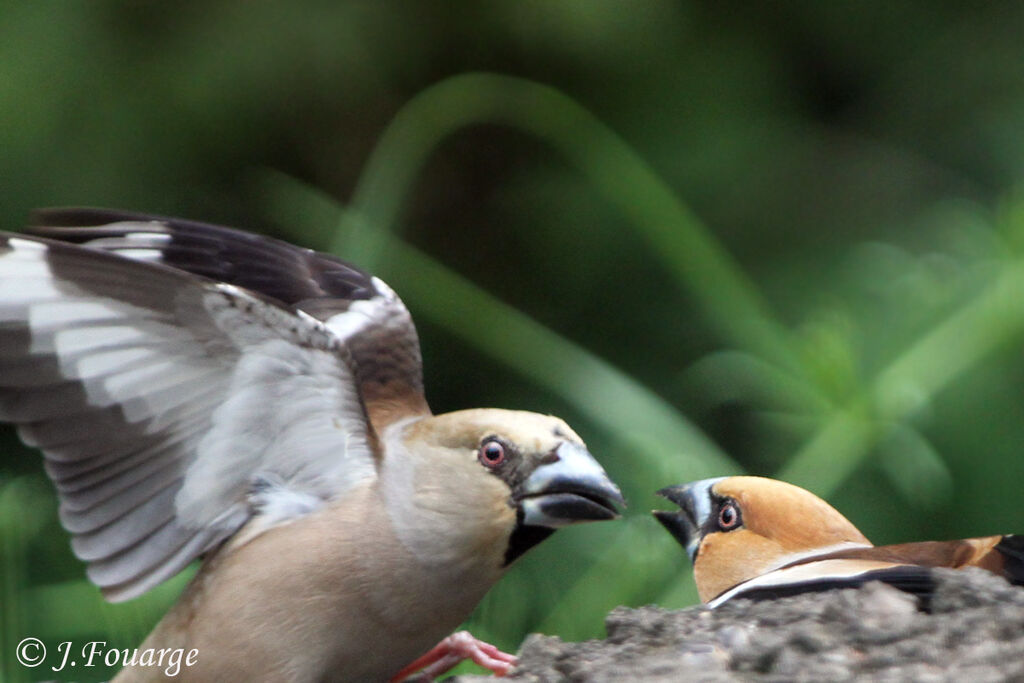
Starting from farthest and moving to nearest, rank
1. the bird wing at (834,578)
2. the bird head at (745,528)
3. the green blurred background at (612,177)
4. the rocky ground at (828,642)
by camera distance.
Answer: the green blurred background at (612,177), the bird head at (745,528), the bird wing at (834,578), the rocky ground at (828,642)

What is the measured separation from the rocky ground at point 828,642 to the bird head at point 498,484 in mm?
156

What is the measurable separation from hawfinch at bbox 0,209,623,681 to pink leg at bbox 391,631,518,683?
0.16ft

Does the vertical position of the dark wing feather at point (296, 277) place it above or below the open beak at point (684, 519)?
above

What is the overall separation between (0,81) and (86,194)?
35cm

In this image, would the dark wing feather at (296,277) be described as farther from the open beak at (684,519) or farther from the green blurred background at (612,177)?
the green blurred background at (612,177)

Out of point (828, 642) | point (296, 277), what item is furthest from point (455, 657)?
point (296, 277)

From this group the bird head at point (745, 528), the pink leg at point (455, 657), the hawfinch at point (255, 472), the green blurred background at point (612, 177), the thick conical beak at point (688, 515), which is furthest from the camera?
the green blurred background at point (612, 177)

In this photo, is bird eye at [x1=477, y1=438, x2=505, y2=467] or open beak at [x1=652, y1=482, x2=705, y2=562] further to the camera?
open beak at [x1=652, y1=482, x2=705, y2=562]

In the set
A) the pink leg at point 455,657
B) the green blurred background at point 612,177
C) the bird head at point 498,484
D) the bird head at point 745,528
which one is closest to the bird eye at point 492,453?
the bird head at point 498,484

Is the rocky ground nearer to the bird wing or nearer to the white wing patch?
the bird wing

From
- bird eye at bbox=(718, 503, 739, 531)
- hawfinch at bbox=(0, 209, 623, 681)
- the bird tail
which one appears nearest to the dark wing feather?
hawfinch at bbox=(0, 209, 623, 681)

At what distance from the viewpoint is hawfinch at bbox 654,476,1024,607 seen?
1722 mm

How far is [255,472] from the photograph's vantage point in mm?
1807

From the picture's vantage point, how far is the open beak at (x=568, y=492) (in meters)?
1.65
